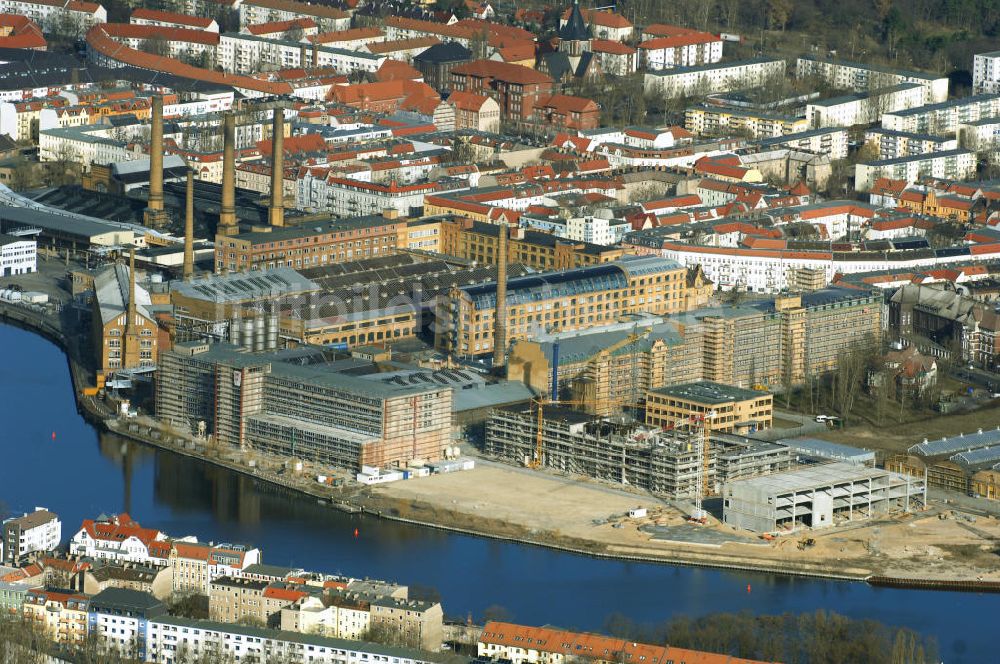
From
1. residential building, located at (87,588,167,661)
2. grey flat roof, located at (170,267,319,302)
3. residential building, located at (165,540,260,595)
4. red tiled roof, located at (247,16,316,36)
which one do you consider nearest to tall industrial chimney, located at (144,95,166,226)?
grey flat roof, located at (170,267,319,302)

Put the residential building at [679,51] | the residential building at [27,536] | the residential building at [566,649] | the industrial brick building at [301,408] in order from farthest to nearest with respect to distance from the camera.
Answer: the residential building at [679,51] < the industrial brick building at [301,408] < the residential building at [27,536] < the residential building at [566,649]

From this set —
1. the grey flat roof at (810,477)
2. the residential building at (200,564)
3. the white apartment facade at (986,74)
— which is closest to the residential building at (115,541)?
the residential building at (200,564)

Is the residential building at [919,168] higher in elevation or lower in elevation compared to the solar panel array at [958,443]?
higher

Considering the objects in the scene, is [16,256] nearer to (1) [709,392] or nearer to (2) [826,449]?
(1) [709,392]

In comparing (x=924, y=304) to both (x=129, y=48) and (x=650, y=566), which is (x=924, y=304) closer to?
(x=650, y=566)

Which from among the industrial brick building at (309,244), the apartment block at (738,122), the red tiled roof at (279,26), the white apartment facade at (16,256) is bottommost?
the white apartment facade at (16,256)

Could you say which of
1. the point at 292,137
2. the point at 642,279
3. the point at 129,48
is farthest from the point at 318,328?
the point at 129,48

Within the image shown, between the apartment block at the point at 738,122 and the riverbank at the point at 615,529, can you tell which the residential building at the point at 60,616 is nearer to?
the riverbank at the point at 615,529
